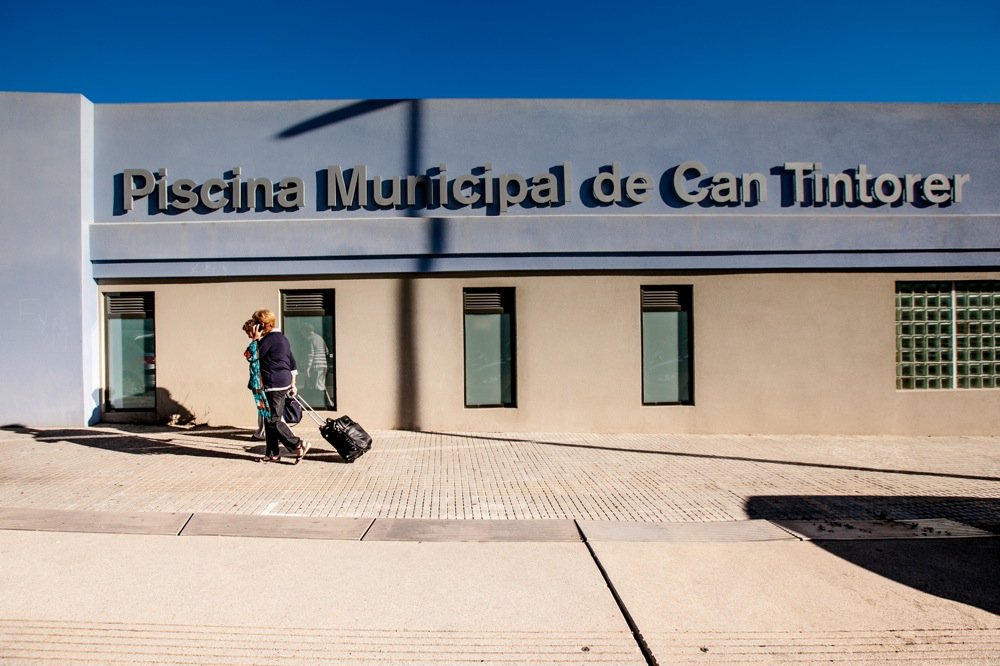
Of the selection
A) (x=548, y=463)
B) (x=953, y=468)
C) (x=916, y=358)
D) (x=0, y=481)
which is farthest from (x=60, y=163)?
(x=916, y=358)

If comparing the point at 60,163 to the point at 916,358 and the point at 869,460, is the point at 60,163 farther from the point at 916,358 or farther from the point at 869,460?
the point at 916,358

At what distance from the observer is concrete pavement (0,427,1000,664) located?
3.46 m

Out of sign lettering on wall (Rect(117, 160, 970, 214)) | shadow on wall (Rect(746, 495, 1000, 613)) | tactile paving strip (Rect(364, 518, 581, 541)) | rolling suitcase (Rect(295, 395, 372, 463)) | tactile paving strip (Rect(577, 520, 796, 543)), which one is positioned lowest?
shadow on wall (Rect(746, 495, 1000, 613))

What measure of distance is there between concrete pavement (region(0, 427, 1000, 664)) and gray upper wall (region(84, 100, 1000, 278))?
135 inches

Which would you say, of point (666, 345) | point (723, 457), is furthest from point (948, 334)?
point (723, 457)

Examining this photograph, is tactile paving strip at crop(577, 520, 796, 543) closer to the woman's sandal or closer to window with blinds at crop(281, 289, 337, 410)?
the woman's sandal

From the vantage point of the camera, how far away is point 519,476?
726 cm

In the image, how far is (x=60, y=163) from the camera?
9953mm

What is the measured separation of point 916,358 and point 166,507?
10698 mm

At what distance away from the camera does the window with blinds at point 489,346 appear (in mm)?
10219

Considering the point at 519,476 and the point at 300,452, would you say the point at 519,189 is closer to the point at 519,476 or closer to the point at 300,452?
the point at 519,476

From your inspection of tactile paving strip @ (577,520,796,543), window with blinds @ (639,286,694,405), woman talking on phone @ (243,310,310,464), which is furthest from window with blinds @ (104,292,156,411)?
tactile paving strip @ (577,520,796,543)

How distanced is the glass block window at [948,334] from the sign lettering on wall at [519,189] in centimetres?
147

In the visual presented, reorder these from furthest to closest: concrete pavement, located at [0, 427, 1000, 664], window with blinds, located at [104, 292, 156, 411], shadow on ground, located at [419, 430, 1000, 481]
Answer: window with blinds, located at [104, 292, 156, 411] → shadow on ground, located at [419, 430, 1000, 481] → concrete pavement, located at [0, 427, 1000, 664]
